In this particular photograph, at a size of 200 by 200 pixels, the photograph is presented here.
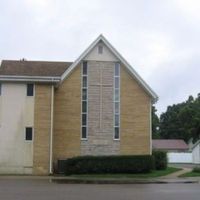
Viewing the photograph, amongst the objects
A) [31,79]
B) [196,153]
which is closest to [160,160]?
[31,79]

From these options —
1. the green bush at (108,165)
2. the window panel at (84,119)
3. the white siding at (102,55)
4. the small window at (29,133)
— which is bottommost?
the green bush at (108,165)

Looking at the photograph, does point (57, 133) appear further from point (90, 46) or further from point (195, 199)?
point (195, 199)

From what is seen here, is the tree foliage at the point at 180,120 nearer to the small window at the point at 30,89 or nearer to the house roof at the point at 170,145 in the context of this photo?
the house roof at the point at 170,145

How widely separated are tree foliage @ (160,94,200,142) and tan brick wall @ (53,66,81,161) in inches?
2410

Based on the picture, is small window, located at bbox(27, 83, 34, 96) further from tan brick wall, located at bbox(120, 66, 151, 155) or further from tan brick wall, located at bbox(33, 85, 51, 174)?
tan brick wall, located at bbox(120, 66, 151, 155)

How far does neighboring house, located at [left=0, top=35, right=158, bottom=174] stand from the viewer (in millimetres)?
42906

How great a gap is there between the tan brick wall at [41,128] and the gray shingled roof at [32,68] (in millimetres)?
1880

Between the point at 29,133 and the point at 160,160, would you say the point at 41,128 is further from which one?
the point at 160,160

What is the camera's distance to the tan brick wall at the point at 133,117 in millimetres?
45344

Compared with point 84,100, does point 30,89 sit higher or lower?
higher

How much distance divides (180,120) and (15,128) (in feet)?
259

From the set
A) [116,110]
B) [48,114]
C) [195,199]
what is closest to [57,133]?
[48,114]

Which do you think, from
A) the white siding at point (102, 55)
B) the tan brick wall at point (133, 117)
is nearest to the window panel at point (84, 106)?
the tan brick wall at point (133, 117)

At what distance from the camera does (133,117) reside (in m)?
45.8
